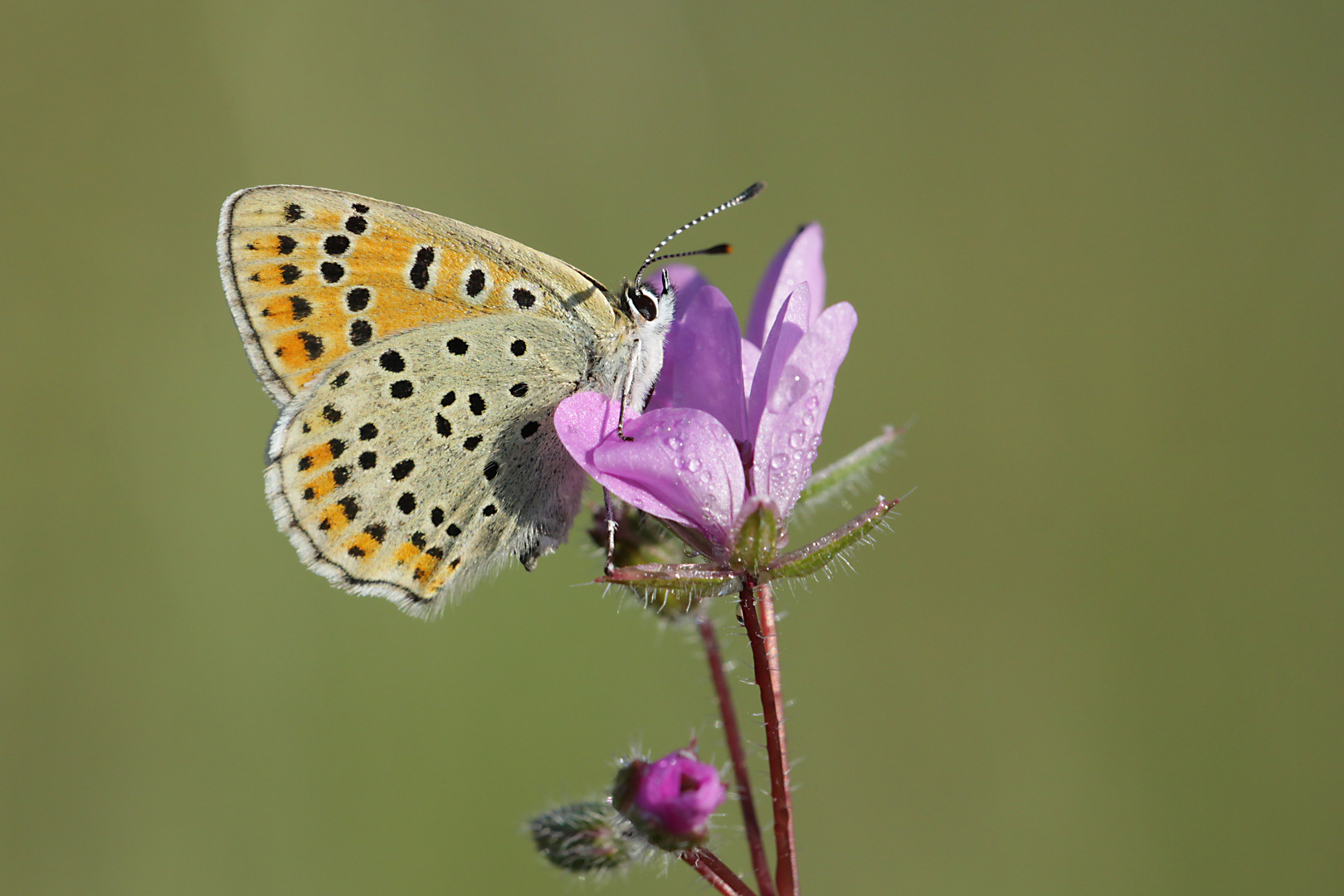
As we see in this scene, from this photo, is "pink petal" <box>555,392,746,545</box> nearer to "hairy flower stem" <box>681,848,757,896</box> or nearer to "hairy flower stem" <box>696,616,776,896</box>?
"hairy flower stem" <box>696,616,776,896</box>

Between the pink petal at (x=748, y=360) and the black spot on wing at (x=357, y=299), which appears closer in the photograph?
the pink petal at (x=748, y=360)

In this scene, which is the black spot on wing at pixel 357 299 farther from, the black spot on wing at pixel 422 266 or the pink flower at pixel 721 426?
the pink flower at pixel 721 426

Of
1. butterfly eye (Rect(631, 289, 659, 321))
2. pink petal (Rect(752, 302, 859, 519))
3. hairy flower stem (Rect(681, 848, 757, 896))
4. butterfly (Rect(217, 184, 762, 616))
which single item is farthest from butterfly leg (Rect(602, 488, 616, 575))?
hairy flower stem (Rect(681, 848, 757, 896))

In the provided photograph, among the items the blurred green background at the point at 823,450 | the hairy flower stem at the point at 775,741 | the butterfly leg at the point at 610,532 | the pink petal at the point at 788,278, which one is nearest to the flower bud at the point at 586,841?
the hairy flower stem at the point at 775,741

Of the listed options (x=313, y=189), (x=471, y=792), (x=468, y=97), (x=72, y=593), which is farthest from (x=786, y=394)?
(x=468, y=97)

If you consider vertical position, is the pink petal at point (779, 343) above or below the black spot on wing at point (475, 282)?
below

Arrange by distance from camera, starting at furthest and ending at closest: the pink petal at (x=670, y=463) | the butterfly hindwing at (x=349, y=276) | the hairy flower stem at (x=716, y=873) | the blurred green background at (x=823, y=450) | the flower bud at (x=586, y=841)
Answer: the blurred green background at (x=823, y=450) → the butterfly hindwing at (x=349, y=276) → the flower bud at (x=586, y=841) → the pink petal at (x=670, y=463) → the hairy flower stem at (x=716, y=873)

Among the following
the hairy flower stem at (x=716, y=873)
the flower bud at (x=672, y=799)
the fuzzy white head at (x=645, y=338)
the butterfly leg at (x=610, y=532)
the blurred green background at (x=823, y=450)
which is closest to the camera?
the flower bud at (x=672, y=799)
